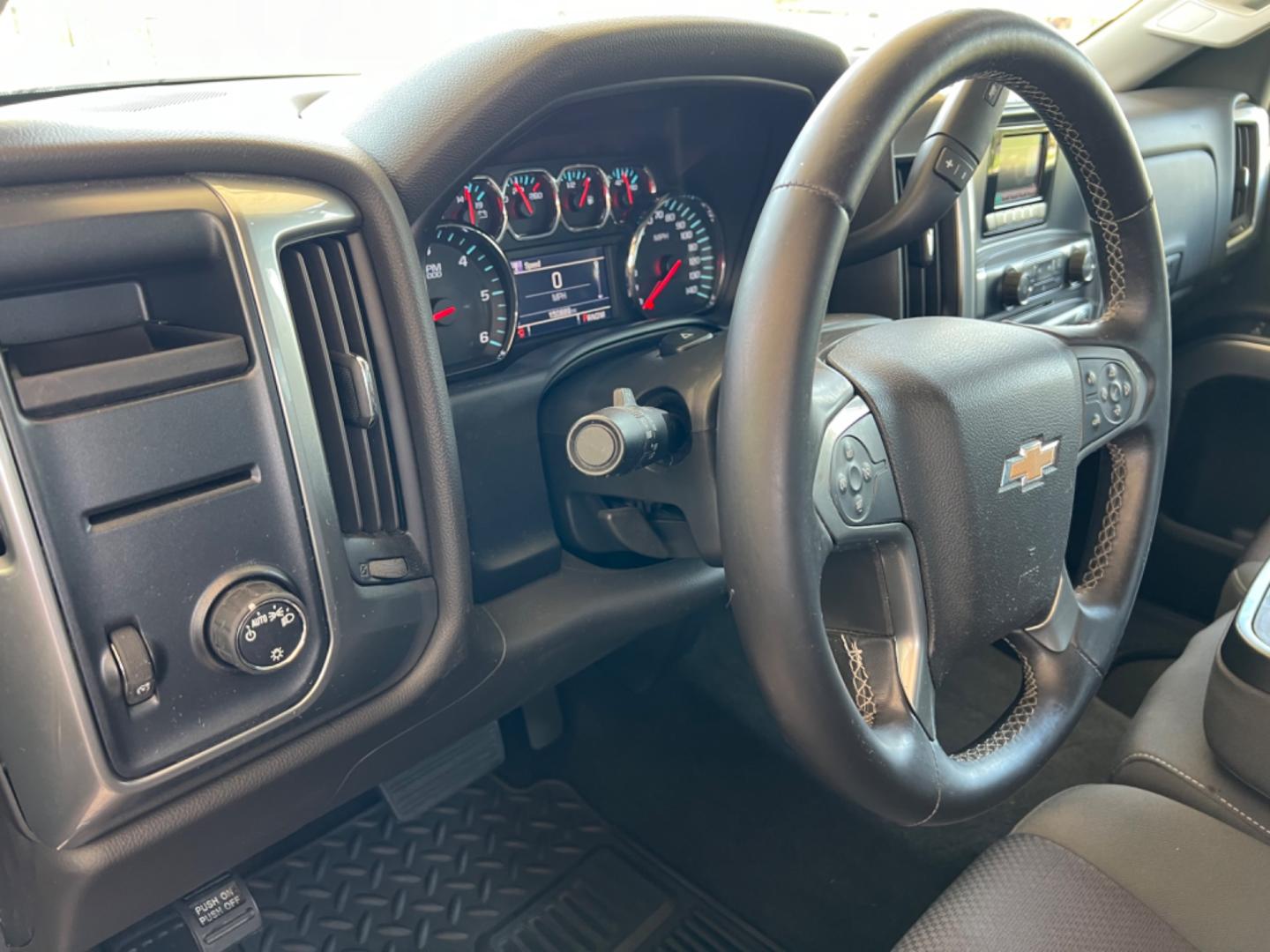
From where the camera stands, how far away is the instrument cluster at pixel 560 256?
958mm

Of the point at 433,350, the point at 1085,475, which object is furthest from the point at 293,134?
the point at 1085,475

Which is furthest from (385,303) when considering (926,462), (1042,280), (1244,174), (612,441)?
(1244,174)

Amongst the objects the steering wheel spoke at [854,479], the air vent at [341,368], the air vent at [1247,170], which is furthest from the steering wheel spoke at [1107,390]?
the air vent at [1247,170]

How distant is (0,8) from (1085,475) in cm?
172

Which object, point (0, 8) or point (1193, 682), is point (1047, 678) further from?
point (0, 8)

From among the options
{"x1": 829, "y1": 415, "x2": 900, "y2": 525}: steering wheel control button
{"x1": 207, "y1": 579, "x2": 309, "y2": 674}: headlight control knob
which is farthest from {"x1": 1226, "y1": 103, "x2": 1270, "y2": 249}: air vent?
{"x1": 207, "y1": 579, "x2": 309, "y2": 674}: headlight control knob

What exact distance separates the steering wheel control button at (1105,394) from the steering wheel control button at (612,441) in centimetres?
43

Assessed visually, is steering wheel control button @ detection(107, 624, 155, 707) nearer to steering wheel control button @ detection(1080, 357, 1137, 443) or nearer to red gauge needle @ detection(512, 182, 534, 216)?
red gauge needle @ detection(512, 182, 534, 216)

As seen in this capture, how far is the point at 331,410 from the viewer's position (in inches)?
29.0

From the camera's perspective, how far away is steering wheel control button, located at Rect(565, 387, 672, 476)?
0.73m

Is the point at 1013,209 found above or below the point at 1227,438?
above

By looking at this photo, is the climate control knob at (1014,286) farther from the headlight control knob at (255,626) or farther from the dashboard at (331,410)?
the headlight control knob at (255,626)

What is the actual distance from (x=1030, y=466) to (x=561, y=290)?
48 cm

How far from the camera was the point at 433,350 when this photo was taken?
79 centimetres
